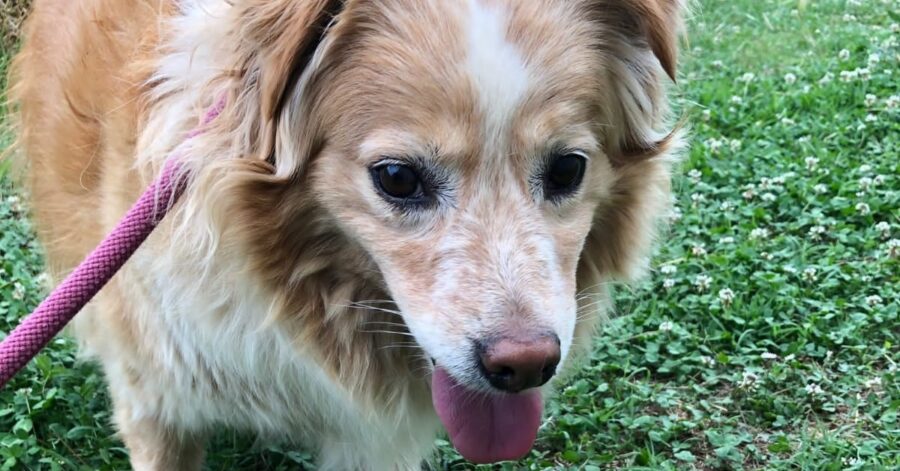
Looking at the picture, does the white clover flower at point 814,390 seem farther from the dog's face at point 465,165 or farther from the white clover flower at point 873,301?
the dog's face at point 465,165

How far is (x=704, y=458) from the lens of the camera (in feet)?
11.5

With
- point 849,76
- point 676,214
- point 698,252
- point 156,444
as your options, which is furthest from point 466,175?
point 849,76

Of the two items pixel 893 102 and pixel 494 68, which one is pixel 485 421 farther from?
pixel 893 102

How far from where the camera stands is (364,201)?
7.86 feet

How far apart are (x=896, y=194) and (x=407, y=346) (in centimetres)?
314

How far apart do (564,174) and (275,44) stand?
2.65ft

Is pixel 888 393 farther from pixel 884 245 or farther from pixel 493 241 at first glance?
pixel 493 241

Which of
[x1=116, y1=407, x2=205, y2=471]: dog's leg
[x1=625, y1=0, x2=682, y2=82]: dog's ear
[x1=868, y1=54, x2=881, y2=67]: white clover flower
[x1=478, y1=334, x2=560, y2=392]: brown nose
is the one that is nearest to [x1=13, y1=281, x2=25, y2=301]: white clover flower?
[x1=116, y1=407, x2=205, y2=471]: dog's leg

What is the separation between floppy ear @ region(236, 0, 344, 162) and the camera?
2324 millimetres

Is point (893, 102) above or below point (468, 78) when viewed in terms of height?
below

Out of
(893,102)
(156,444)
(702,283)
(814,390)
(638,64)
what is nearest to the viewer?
(638,64)

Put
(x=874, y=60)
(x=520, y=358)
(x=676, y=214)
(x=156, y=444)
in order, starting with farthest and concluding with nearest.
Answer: (x=874, y=60) → (x=676, y=214) → (x=156, y=444) → (x=520, y=358)

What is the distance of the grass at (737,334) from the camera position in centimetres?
347

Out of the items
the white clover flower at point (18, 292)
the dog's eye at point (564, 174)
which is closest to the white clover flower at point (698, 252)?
the dog's eye at point (564, 174)
